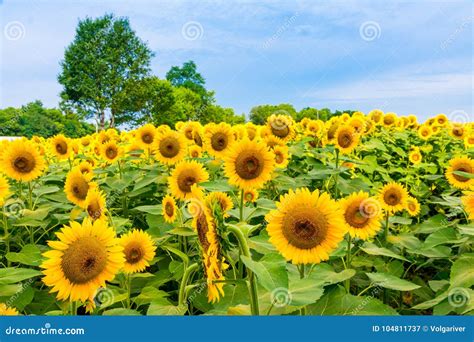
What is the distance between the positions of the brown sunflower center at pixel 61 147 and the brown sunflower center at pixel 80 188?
194cm

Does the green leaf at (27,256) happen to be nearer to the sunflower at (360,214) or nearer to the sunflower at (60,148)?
the sunflower at (360,214)

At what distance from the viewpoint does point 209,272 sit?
4.99 ft

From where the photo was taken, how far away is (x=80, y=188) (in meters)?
3.31

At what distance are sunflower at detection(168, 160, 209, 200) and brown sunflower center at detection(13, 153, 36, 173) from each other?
1.33 metres

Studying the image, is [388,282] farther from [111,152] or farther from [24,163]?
[111,152]

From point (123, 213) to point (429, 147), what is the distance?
5.67m

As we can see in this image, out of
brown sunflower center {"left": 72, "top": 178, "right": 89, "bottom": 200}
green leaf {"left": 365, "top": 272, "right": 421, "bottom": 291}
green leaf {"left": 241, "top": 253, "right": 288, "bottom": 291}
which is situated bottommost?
green leaf {"left": 365, "top": 272, "right": 421, "bottom": 291}

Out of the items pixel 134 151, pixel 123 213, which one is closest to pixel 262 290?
pixel 123 213


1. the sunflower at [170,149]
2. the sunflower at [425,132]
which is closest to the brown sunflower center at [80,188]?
the sunflower at [170,149]

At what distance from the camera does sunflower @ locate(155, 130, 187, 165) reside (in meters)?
3.95

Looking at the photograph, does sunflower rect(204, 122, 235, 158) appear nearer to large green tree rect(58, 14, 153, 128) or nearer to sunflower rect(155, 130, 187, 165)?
sunflower rect(155, 130, 187, 165)

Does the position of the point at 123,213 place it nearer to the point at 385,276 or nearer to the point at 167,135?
the point at 167,135

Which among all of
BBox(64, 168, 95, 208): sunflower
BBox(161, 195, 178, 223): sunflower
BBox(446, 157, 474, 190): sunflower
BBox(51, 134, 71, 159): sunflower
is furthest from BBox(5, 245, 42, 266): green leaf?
BBox(446, 157, 474, 190): sunflower

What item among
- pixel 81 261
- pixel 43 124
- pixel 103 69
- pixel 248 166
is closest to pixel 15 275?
pixel 81 261
